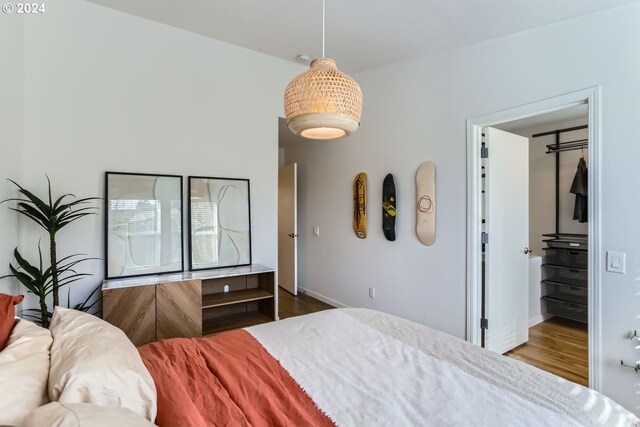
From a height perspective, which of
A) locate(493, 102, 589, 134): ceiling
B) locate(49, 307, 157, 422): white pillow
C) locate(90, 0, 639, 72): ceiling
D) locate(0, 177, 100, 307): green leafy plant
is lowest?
locate(49, 307, 157, 422): white pillow

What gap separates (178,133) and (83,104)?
2.36ft

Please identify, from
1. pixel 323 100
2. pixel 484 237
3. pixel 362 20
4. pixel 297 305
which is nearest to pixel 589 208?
pixel 484 237

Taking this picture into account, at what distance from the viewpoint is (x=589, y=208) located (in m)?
2.08

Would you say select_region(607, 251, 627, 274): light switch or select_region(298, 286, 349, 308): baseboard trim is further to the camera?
select_region(298, 286, 349, 308): baseboard trim

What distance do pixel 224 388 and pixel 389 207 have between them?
2459 mm

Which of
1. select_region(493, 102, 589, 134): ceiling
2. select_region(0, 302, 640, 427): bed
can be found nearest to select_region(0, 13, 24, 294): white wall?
select_region(0, 302, 640, 427): bed

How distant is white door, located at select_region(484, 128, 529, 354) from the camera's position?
2.73 meters

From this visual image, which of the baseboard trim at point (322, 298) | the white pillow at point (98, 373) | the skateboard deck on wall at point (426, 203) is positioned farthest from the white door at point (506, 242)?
the white pillow at point (98, 373)

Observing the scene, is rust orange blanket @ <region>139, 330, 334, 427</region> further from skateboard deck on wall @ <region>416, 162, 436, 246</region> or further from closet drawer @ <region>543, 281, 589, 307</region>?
closet drawer @ <region>543, 281, 589, 307</region>

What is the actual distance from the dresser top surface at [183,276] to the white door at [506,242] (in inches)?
80.0

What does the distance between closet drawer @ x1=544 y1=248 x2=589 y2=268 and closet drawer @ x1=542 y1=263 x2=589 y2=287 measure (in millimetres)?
43

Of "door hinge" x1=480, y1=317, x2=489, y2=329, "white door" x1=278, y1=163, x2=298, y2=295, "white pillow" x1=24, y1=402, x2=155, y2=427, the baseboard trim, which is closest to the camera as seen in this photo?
"white pillow" x1=24, y1=402, x2=155, y2=427

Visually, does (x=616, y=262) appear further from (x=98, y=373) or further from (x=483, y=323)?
(x=98, y=373)

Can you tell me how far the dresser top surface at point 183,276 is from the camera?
2.45 meters
